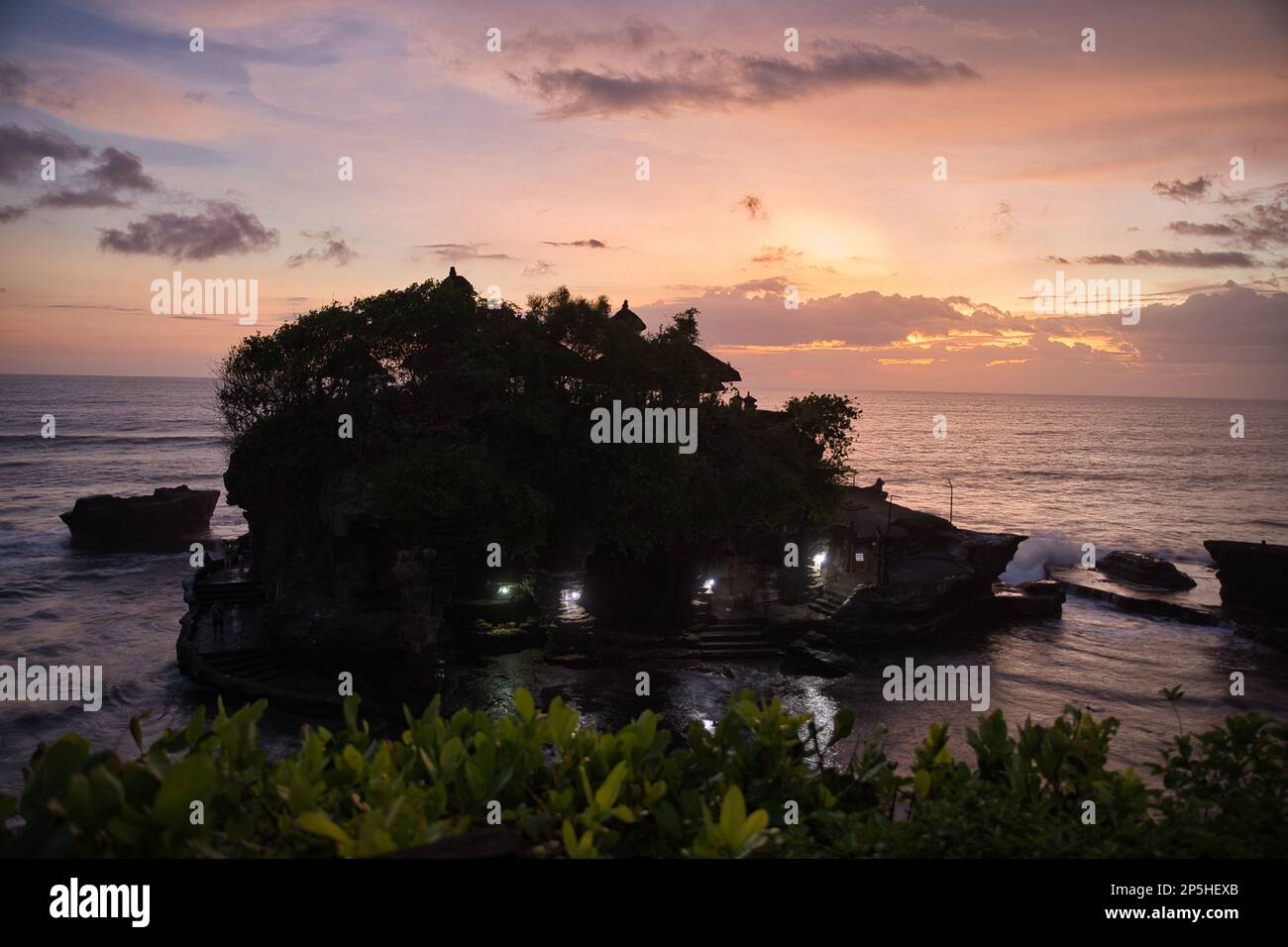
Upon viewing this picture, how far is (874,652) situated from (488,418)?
18285 mm

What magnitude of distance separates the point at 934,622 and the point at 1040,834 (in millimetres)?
34929

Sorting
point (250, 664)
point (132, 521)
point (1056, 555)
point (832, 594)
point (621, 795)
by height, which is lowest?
point (1056, 555)

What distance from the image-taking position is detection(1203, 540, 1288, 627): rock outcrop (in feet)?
142

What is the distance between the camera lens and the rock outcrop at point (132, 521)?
5809cm

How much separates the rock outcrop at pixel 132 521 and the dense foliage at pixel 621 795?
63313 millimetres

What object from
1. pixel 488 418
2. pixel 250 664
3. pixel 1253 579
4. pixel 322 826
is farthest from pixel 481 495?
pixel 1253 579

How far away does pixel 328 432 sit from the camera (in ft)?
89.0

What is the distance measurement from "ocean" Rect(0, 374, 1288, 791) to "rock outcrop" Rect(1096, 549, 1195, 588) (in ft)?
22.8

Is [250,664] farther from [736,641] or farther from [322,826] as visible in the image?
[322,826]

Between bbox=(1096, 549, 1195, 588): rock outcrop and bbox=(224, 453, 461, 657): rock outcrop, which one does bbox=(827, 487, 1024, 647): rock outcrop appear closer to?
bbox=(1096, 549, 1195, 588): rock outcrop

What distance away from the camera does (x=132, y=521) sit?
59.0m

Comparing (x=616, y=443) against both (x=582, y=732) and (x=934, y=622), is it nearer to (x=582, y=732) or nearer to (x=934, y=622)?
(x=934, y=622)

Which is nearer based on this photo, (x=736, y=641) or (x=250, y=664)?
(x=250, y=664)
